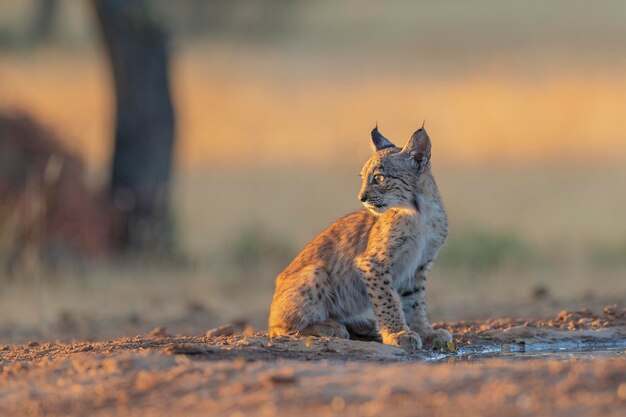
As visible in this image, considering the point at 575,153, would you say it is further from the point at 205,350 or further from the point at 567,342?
the point at 205,350

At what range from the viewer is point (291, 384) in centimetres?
625

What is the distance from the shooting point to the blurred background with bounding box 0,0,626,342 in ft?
48.5

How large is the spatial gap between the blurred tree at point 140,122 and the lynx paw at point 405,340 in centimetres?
980

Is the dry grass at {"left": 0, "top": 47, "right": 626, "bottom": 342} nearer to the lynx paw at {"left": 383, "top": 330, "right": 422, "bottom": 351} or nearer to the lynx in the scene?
the lynx

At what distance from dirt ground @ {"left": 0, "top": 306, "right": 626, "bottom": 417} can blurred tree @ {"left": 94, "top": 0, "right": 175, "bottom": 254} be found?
33.6ft

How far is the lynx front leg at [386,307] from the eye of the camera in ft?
27.2

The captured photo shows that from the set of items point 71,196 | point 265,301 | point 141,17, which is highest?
point 141,17

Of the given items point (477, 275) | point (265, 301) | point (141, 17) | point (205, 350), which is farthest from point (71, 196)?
point (205, 350)

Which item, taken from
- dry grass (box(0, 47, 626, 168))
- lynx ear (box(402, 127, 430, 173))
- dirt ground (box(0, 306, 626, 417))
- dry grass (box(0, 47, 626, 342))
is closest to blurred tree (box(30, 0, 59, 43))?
dry grass (box(0, 47, 626, 342))

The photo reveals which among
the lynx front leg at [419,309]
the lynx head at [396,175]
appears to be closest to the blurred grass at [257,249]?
the lynx front leg at [419,309]

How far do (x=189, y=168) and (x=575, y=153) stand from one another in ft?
25.9

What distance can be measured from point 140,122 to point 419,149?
32.9 ft

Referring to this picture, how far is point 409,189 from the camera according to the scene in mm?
8703

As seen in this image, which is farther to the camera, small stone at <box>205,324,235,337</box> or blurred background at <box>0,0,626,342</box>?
blurred background at <box>0,0,626,342</box>
